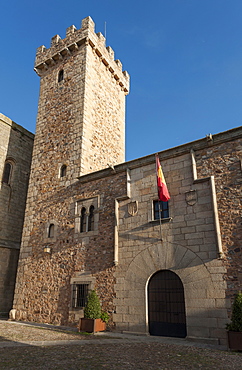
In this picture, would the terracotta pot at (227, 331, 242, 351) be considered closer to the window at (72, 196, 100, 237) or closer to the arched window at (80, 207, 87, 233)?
the window at (72, 196, 100, 237)

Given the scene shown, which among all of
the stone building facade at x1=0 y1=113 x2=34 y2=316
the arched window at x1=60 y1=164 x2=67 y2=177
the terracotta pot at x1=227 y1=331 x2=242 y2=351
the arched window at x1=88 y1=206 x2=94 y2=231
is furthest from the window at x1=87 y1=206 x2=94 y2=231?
the terracotta pot at x1=227 y1=331 x2=242 y2=351

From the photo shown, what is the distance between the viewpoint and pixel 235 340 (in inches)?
279

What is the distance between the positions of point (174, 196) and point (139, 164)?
2090mm

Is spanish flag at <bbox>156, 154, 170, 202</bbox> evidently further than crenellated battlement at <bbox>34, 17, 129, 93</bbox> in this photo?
No

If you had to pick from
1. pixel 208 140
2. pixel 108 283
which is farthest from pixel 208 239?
pixel 108 283

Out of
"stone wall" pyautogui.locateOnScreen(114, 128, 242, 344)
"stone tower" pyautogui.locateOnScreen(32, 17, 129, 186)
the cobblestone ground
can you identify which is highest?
"stone tower" pyautogui.locateOnScreen(32, 17, 129, 186)

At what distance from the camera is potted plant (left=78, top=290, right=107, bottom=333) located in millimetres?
9547

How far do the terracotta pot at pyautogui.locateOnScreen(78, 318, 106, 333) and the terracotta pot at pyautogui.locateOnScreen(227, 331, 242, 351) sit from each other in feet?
13.9

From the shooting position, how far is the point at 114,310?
10.2 meters

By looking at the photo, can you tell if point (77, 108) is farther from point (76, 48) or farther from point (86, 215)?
point (86, 215)

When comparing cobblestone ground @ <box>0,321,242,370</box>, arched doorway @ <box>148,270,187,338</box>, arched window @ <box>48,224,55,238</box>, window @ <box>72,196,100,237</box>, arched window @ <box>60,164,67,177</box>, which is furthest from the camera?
arched window @ <box>60,164,67,177</box>

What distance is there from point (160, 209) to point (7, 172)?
383 inches

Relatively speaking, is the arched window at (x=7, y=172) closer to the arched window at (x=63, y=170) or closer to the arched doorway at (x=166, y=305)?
the arched window at (x=63, y=170)

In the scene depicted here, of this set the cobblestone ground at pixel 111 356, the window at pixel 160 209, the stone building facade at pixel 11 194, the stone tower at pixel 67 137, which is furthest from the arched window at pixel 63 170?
the cobblestone ground at pixel 111 356
